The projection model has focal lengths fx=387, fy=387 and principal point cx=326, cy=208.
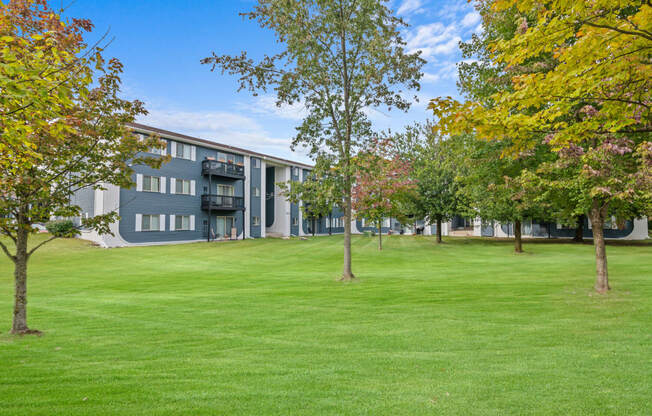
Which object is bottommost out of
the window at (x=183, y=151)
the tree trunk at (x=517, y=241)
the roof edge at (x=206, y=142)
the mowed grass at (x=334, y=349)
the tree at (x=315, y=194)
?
the mowed grass at (x=334, y=349)

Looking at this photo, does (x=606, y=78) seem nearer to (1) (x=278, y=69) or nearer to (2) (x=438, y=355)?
(2) (x=438, y=355)

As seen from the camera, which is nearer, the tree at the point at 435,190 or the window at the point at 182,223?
the tree at the point at 435,190

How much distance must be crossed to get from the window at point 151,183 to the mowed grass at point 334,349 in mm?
19976

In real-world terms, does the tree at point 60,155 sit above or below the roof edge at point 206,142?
below

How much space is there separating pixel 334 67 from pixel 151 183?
79.5 feet

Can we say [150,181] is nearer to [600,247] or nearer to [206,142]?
[206,142]

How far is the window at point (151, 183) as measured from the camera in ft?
108

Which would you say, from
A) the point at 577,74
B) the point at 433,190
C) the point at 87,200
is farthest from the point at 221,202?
the point at 577,74

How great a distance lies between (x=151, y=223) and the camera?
33500mm

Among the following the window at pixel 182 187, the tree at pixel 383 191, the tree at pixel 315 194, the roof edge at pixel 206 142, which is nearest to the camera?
the tree at pixel 315 194

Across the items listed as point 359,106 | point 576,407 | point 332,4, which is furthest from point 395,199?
point 576,407

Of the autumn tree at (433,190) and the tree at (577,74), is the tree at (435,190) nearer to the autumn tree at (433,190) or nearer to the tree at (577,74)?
the autumn tree at (433,190)

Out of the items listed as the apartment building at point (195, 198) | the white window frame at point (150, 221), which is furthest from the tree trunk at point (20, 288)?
the white window frame at point (150, 221)

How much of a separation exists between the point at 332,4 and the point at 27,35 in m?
10.1
